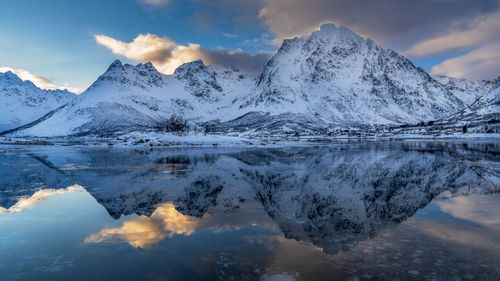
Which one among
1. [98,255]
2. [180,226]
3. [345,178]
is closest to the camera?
[98,255]

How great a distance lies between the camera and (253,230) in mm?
12477

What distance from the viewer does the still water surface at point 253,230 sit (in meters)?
8.86

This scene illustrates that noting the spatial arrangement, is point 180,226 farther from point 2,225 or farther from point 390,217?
point 390,217

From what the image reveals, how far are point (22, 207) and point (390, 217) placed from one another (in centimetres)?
1893

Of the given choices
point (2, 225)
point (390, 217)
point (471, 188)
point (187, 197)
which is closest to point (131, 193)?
point (187, 197)

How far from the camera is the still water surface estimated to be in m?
8.86

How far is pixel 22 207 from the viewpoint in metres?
16.5

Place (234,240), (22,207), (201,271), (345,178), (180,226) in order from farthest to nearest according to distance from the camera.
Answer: (345,178)
(22,207)
(180,226)
(234,240)
(201,271)

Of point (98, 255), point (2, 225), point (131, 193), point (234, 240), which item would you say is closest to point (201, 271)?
point (234, 240)

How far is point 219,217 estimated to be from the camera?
47.4ft

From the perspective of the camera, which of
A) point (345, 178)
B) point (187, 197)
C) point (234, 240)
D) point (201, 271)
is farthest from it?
point (345, 178)

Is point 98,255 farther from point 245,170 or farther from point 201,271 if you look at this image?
point 245,170

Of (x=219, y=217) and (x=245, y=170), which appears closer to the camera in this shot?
(x=219, y=217)

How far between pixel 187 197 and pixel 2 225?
8.75m
